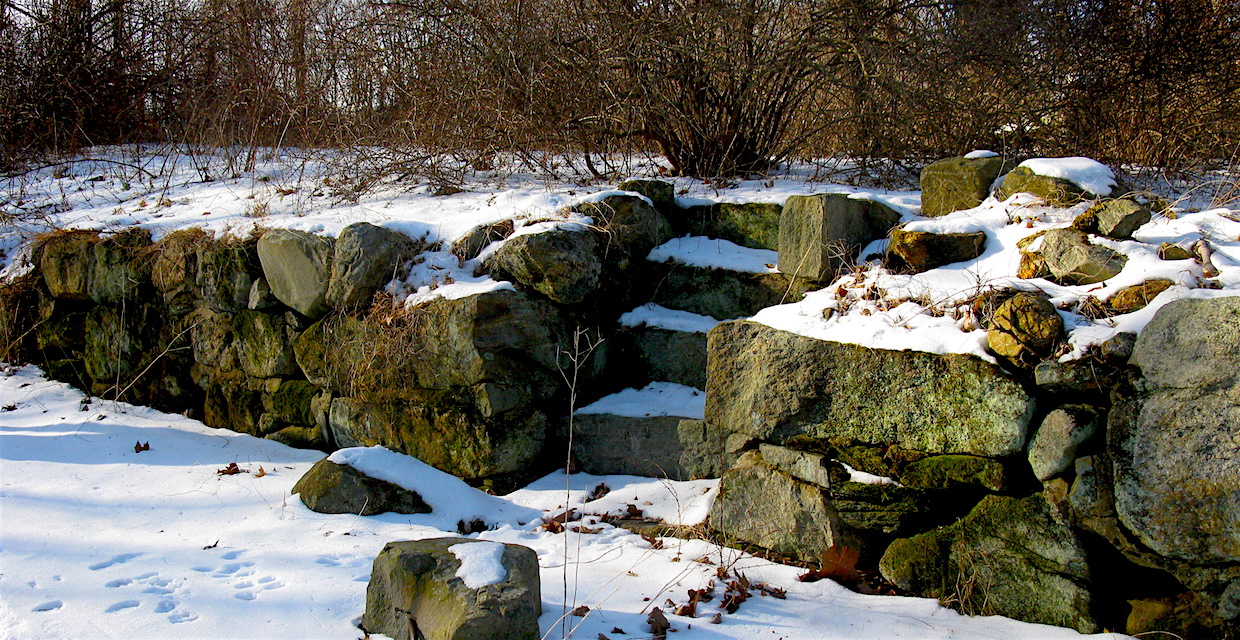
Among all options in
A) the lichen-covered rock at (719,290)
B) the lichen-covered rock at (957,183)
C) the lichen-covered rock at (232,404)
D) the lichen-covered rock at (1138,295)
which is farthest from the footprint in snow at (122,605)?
the lichen-covered rock at (957,183)

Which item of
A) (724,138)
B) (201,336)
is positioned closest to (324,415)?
(201,336)

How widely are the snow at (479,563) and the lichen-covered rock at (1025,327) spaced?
2377 millimetres

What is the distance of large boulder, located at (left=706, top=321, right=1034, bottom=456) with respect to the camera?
3.54 meters

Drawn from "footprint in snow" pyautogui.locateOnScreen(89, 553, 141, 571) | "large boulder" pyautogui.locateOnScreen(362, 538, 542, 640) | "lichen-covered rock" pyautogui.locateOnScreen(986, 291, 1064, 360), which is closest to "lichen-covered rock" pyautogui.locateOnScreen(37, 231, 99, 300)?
"footprint in snow" pyautogui.locateOnScreen(89, 553, 141, 571)

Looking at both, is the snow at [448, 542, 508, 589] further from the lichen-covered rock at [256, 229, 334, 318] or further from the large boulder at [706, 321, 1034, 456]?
the lichen-covered rock at [256, 229, 334, 318]

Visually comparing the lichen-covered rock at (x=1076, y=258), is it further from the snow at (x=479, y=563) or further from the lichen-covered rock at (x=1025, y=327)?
the snow at (x=479, y=563)

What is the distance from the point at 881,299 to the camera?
4.20m

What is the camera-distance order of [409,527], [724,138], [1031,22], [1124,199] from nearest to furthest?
[1124,199]
[409,527]
[1031,22]
[724,138]

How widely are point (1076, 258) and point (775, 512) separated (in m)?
1.92

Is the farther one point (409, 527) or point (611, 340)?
point (611, 340)

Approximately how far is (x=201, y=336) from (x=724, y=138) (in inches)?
178

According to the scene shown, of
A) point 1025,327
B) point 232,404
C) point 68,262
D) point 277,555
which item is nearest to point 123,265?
point 68,262

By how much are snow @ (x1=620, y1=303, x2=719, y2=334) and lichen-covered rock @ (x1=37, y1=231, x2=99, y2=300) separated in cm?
478

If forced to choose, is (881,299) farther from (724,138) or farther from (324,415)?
(324,415)
